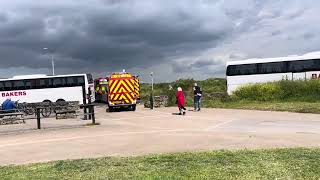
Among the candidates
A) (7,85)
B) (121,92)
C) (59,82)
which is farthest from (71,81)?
(121,92)

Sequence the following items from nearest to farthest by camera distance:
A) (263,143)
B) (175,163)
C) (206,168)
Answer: (206,168) → (175,163) → (263,143)

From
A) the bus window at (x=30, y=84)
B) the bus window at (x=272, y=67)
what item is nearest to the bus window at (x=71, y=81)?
the bus window at (x=30, y=84)

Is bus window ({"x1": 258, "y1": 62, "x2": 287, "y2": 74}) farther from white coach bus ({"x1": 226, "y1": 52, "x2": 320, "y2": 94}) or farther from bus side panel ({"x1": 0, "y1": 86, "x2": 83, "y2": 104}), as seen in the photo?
bus side panel ({"x1": 0, "y1": 86, "x2": 83, "y2": 104})

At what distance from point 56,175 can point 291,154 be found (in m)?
4.71

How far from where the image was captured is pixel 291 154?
10.0 meters

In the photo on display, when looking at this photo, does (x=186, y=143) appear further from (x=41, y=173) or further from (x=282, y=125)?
(x=282, y=125)

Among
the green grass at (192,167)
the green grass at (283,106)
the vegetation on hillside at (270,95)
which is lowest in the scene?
the green grass at (192,167)

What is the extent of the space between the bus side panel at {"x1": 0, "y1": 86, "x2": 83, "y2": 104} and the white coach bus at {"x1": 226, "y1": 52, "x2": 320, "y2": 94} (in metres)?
13.7

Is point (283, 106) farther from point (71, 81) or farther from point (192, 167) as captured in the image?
point (71, 81)

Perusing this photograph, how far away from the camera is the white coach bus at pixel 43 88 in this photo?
4331cm

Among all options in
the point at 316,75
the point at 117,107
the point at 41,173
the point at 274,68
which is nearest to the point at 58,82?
the point at 117,107

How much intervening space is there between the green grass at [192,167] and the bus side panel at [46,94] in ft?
111

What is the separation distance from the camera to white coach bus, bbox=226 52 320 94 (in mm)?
41875

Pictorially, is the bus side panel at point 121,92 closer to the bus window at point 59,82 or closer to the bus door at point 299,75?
the bus window at point 59,82
